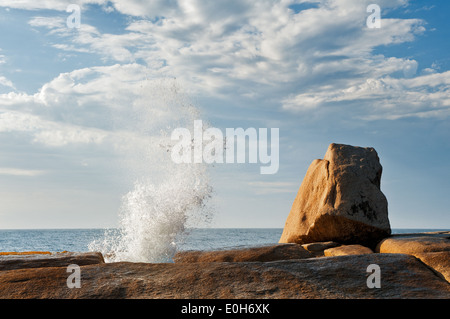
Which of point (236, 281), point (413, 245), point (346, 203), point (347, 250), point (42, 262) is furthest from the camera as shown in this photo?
point (346, 203)

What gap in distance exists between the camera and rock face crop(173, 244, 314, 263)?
6594 millimetres

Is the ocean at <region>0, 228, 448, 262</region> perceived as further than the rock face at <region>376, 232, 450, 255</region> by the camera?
Yes

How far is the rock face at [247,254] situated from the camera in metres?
6.59

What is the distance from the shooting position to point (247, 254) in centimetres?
659

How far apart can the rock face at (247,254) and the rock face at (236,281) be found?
2.00 m

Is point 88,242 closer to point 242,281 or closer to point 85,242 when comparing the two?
point 85,242

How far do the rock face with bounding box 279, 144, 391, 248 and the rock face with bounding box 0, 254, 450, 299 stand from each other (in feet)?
12.7

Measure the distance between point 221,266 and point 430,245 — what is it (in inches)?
179

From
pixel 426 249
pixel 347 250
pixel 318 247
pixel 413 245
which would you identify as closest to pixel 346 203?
pixel 318 247

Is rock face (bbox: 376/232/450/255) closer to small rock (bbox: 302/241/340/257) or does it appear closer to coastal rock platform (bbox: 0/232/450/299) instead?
small rock (bbox: 302/241/340/257)

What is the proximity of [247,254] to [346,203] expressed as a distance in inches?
116

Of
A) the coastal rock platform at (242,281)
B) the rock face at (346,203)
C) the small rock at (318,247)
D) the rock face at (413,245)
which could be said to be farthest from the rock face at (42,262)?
the rock face at (413,245)

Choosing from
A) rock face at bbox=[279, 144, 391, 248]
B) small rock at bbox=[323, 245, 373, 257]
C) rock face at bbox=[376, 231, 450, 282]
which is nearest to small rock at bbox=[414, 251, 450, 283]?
rock face at bbox=[376, 231, 450, 282]
